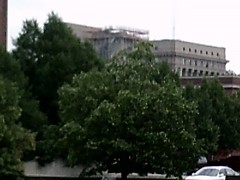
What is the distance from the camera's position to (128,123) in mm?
44812

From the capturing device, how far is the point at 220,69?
164125 mm

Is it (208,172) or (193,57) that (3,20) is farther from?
(193,57)

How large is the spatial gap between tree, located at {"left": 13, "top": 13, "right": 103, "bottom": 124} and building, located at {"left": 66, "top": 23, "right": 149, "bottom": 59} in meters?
93.2

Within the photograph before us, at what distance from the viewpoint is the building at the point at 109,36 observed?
15562cm

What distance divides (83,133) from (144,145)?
362 cm

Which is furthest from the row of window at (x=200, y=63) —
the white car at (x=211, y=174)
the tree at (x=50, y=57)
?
the white car at (x=211, y=174)

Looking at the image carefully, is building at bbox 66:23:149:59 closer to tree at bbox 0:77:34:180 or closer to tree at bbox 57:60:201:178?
tree at bbox 57:60:201:178

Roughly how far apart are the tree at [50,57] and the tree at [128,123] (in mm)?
8615

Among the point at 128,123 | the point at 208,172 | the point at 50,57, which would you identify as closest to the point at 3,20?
the point at 50,57

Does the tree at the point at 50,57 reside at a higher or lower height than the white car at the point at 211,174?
higher

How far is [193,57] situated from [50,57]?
101 m

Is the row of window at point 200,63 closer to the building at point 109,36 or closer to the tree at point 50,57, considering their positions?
the building at point 109,36

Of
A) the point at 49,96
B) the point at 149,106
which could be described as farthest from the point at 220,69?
the point at 149,106

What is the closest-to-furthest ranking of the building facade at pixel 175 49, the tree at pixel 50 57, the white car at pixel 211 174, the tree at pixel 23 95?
1. the white car at pixel 211 174
2. the tree at pixel 23 95
3. the tree at pixel 50 57
4. the building facade at pixel 175 49
